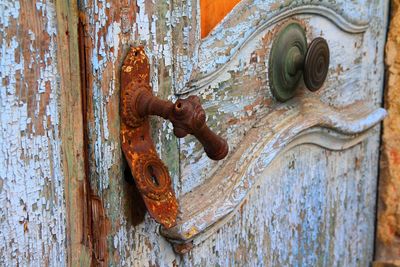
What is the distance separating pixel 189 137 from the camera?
38.1 inches

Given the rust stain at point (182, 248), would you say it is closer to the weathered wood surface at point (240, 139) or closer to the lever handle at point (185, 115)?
the weathered wood surface at point (240, 139)

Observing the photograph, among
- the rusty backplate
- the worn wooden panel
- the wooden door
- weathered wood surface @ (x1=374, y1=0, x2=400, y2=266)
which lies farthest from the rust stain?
weathered wood surface @ (x1=374, y1=0, x2=400, y2=266)

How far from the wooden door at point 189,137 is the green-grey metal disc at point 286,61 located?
2cm

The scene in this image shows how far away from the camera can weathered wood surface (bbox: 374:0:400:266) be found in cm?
148

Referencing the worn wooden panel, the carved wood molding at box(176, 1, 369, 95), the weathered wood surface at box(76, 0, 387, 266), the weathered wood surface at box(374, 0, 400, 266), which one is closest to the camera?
the worn wooden panel

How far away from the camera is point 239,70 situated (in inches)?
41.0

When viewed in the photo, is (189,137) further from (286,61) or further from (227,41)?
(286,61)

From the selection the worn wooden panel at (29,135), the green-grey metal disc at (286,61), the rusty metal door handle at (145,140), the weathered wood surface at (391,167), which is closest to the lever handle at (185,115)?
the rusty metal door handle at (145,140)

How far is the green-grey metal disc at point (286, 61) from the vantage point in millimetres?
1113

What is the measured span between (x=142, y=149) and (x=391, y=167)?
880 millimetres

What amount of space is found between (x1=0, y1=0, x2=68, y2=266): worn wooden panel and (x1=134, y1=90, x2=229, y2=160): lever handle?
12 centimetres

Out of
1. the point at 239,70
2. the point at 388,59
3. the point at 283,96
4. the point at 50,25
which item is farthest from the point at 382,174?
the point at 50,25

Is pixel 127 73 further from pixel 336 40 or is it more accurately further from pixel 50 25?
pixel 336 40

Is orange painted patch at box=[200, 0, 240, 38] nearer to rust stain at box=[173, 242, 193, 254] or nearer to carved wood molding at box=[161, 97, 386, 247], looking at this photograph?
carved wood molding at box=[161, 97, 386, 247]
